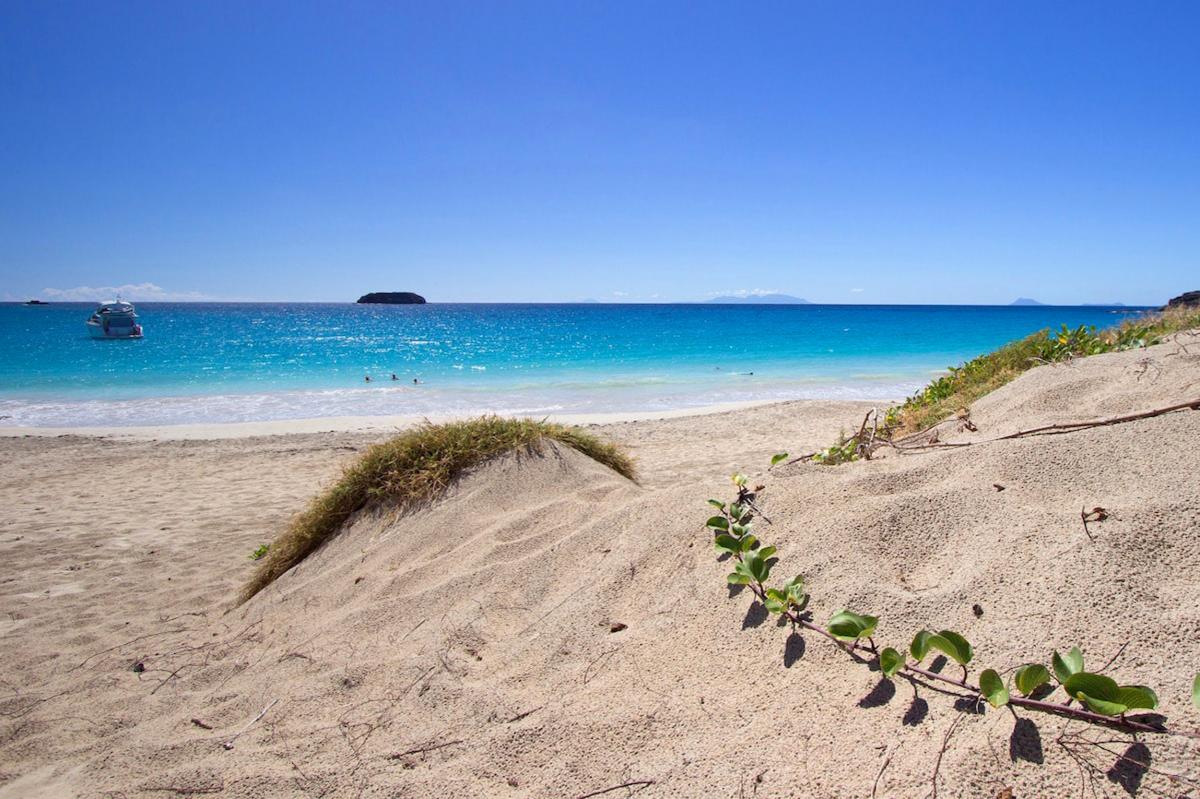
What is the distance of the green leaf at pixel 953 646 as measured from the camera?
1.52 meters

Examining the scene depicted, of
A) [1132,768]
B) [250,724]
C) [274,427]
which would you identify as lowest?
[274,427]

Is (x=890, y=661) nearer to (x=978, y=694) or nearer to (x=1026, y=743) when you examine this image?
(x=978, y=694)

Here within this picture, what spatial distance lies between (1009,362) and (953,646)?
5265 mm

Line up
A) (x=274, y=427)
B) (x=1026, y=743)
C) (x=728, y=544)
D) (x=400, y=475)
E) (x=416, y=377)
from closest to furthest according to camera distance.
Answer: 1. (x=1026, y=743)
2. (x=728, y=544)
3. (x=400, y=475)
4. (x=274, y=427)
5. (x=416, y=377)

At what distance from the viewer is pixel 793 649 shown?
1924 millimetres

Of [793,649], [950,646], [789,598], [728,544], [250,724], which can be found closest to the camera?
[950,646]

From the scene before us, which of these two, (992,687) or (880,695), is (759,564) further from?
(992,687)

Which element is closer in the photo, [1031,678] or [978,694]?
[1031,678]

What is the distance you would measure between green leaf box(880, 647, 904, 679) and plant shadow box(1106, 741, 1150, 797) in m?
0.44

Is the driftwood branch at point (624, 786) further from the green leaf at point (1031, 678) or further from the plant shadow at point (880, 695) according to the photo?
the green leaf at point (1031, 678)

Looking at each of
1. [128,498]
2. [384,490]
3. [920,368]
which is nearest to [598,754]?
[384,490]

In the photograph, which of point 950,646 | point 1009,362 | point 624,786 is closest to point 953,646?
point 950,646

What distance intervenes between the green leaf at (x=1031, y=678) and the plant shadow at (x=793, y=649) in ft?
1.91

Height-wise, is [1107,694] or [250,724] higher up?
[1107,694]
